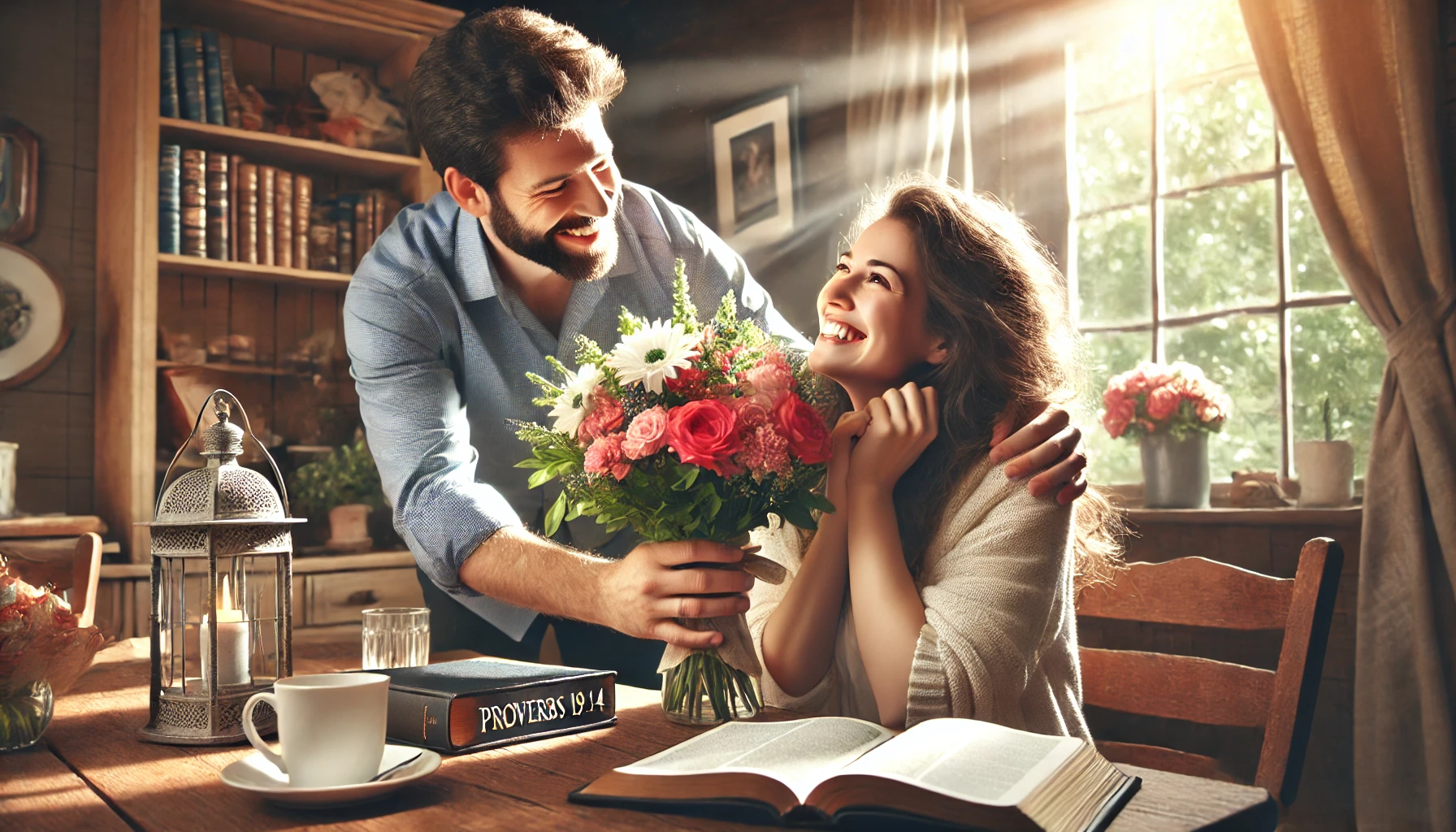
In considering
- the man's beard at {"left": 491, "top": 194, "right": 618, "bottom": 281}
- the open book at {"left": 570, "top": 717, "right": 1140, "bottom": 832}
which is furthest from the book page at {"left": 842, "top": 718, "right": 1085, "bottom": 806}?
the man's beard at {"left": 491, "top": 194, "right": 618, "bottom": 281}

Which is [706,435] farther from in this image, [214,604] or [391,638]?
[391,638]

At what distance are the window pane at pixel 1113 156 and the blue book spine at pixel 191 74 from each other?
2.52 m

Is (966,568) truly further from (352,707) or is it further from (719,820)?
(352,707)

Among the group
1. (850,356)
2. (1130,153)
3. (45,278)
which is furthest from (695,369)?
(45,278)

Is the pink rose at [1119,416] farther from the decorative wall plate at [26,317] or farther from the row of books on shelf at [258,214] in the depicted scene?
the decorative wall plate at [26,317]

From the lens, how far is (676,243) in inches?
83.4

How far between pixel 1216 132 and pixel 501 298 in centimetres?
187

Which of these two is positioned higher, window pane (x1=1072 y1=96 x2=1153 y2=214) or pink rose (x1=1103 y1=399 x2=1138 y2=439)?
window pane (x1=1072 y1=96 x2=1153 y2=214)

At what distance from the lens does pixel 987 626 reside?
115 centimetres

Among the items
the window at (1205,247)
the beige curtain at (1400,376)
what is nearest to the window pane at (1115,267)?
the window at (1205,247)

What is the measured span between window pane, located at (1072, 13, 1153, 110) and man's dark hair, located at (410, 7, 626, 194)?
1.54 m

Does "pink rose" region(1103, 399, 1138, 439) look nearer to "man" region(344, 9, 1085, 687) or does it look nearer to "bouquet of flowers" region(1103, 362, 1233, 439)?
"bouquet of flowers" region(1103, 362, 1233, 439)

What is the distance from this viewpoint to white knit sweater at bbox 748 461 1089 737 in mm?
1143

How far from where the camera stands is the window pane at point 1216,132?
2600 mm
